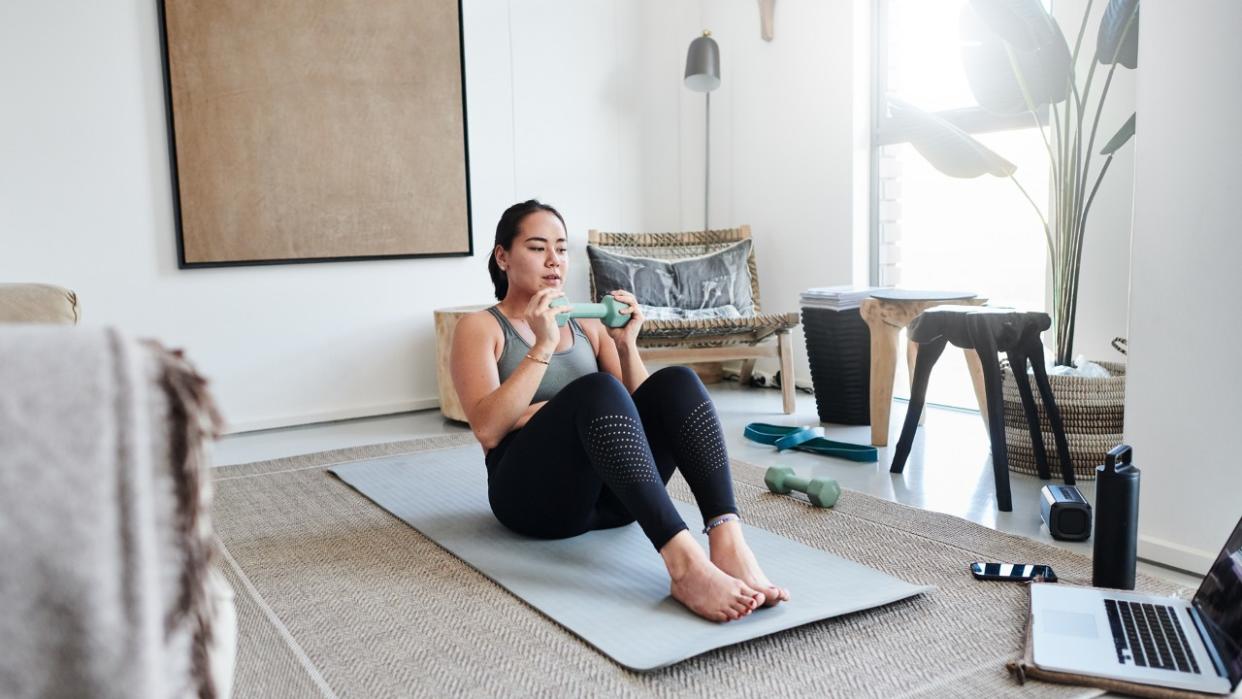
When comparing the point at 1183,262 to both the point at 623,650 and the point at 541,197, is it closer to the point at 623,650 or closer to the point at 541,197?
the point at 623,650

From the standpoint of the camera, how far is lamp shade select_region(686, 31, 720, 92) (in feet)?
14.2

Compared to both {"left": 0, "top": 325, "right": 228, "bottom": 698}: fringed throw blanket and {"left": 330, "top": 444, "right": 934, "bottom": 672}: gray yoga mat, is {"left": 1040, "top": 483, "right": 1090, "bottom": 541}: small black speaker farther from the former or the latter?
{"left": 0, "top": 325, "right": 228, "bottom": 698}: fringed throw blanket

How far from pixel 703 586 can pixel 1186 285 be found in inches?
48.2

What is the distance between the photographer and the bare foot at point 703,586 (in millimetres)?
1677

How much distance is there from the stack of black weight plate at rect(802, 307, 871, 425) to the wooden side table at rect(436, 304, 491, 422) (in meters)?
1.34

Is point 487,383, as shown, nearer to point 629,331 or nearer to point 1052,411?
point 629,331

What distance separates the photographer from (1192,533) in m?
2.00

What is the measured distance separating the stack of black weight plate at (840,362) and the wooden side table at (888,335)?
0.98 feet

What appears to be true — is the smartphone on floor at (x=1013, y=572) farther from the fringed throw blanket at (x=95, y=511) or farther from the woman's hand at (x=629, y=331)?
the fringed throw blanket at (x=95, y=511)

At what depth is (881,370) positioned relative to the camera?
3.13 metres

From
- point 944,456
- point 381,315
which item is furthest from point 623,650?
point 381,315

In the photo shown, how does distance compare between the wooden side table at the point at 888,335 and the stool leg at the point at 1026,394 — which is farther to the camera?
the wooden side table at the point at 888,335

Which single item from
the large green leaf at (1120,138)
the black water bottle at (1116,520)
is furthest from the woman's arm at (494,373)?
the large green leaf at (1120,138)

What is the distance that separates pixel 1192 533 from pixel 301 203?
10.7 feet
